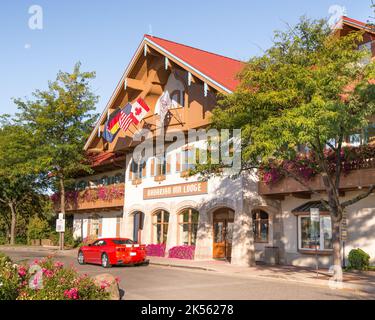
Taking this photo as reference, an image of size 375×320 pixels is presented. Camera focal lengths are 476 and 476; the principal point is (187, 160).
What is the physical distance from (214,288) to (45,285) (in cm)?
598

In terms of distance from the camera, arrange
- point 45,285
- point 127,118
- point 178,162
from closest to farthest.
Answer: point 45,285, point 178,162, point 127,118

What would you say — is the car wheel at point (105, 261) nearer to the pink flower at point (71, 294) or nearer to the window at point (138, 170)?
the window at point (138, 170)

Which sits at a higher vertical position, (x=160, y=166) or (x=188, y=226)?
(x=160, y=166)

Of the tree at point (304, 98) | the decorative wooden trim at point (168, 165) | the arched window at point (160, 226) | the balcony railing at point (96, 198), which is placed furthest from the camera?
the balcony railing at point (96, 198)

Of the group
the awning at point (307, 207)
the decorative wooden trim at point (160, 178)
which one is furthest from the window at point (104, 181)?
the awning at point (307, 207)

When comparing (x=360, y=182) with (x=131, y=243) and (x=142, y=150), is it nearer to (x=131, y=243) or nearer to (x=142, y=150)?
(x=131, y=243)

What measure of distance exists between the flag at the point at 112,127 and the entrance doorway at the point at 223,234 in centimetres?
896

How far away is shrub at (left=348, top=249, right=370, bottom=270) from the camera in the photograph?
1952cm

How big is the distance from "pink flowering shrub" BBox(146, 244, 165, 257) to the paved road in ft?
31.9

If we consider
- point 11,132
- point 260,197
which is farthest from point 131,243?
point 11,132

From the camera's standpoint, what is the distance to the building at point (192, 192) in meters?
22.4

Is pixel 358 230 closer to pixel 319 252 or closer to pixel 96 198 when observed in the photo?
pixel 319 252

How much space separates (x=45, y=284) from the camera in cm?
1031

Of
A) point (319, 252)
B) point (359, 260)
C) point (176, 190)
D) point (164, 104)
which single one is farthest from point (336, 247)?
point (164, 104)
